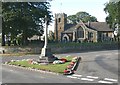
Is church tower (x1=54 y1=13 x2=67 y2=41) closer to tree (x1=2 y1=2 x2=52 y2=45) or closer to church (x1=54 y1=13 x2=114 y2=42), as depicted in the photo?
church (x1=54 y1=13 x2=114 y2=42)

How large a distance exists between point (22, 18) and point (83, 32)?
4118cm

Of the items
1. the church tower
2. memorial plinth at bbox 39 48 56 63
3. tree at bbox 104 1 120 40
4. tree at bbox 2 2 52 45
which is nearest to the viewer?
memorial plinth at bbox 39 48 56 63

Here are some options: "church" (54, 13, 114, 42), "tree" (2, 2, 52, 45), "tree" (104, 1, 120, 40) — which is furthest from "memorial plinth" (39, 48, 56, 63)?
"church" (54, 13, 114, 42)

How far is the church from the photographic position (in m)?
95.7

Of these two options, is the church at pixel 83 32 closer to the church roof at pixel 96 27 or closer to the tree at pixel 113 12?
the church roof at pixel 96 27

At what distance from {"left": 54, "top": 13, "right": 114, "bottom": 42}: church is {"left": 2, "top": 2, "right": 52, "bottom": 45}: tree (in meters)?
35.5

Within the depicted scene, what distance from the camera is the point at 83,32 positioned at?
96438 millimetres

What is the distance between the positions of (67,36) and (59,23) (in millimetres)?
5298

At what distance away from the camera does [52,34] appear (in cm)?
10681

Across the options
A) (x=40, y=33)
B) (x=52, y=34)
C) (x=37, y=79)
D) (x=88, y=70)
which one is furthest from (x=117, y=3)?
(x=37, y=79)

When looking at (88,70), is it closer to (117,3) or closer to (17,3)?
(17,3)

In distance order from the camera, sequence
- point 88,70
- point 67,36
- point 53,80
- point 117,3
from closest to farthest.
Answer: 1. point 53,80
2. point 88,70
3. point 117,3
4. point 67,36

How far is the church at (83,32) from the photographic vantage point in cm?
9569

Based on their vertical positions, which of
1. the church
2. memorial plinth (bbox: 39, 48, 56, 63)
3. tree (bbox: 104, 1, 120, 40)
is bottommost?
memorial plinth (bbox: 39, 48, 56, 63)
